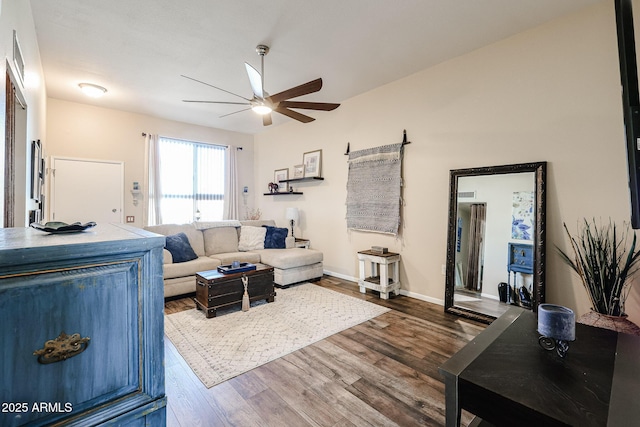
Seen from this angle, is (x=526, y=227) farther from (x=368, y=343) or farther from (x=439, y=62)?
(x=439, y=62)

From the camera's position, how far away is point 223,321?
295 cm

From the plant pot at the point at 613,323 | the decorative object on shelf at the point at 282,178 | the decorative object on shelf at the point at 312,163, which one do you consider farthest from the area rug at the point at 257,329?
the decorative object on shelf at the point at 282,178

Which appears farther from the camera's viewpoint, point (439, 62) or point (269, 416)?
point (439, 62)

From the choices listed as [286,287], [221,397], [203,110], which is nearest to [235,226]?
[286,287]

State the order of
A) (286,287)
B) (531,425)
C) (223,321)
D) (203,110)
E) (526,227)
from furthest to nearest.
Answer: (203,110)
(286,287)
(223,321)
(526,227)
(531,425)

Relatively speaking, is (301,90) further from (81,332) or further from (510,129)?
(81,332)

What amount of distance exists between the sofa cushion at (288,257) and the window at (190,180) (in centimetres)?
205

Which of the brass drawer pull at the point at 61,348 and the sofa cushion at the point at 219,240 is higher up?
the brass drawer pull at the point at 61,348

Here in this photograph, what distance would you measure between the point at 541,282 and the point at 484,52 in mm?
2484

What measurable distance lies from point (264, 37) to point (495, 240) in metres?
3.22

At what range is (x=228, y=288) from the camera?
125 inches

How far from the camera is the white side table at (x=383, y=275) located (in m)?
3.66

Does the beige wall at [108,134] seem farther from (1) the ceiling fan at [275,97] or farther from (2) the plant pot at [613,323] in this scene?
(2) the plant pot at [613,323]

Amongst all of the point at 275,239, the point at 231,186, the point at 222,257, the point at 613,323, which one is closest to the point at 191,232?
the point at 222,257
